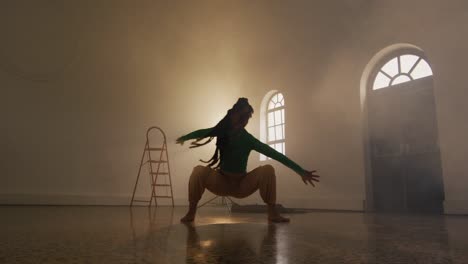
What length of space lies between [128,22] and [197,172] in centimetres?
475

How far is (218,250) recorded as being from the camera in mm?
1227

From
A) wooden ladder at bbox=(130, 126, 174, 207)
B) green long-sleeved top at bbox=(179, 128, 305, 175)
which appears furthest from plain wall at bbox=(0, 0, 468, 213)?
green long-sleeved top at bbox=(179, 128, 305, 175)

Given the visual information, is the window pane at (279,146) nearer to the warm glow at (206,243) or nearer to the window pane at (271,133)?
the window pane at (271,133)

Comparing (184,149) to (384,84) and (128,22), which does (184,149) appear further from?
(384,84)

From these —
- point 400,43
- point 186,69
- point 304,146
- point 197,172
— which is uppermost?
point 186,69

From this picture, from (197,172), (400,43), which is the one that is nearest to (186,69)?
(400,43)

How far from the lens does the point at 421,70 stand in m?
4.64

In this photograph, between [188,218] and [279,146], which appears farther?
[279,146]

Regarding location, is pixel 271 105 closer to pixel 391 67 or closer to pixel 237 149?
pixel 391 67

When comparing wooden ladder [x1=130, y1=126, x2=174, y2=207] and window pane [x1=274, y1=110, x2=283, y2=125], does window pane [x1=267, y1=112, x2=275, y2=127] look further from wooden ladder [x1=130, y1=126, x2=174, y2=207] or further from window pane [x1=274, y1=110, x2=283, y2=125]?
wooden ladder [x1=130, y1=126, x2=174, y2=207]

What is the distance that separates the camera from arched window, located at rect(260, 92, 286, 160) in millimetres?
6543

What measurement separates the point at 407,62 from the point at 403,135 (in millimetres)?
926

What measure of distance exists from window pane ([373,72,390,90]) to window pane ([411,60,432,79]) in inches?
14.2

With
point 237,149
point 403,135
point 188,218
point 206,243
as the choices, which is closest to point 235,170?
point 237,149
